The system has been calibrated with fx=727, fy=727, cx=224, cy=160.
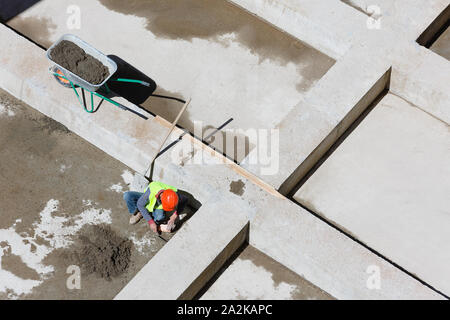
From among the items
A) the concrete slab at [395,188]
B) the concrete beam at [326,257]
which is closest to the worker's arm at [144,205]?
the concrete beam at [326,257]

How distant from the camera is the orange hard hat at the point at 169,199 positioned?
9312 millimetres

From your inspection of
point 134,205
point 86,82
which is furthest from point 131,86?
point 134,205

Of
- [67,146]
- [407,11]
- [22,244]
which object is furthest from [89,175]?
[407,11]

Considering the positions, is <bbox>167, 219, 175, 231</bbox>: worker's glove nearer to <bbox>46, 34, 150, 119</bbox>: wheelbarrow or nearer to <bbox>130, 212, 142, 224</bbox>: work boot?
<bbox>130, 212, 142, 224</bbox>: work boot

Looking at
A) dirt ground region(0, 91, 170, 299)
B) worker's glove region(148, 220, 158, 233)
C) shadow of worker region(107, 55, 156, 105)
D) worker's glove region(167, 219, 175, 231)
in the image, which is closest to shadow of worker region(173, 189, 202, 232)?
worker's glove region(167, 219, 175, 231)

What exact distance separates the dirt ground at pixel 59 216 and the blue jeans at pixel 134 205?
239 mm

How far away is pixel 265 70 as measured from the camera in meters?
11.2

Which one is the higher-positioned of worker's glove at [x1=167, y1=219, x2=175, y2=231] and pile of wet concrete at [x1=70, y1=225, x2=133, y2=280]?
worker's glove at [x1=167, y1=219, x2=175, y2=231]

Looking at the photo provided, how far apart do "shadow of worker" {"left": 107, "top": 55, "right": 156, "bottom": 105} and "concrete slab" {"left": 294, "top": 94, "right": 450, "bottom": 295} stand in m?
2.77

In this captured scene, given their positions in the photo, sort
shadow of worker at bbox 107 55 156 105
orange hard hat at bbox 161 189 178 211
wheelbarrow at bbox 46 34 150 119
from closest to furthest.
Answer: orange hard hat at bbox 161 189 178 211 → wheelbarrow at bbox 46 34 150 119 → shadow of worker at bbox 107 55 156 105

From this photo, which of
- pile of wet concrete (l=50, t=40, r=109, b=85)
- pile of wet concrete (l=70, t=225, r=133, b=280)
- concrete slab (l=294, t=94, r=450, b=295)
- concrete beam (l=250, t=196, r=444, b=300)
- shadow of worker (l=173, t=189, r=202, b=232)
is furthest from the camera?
pile of wet concrete (l=50, t=40, r=109, b=85)

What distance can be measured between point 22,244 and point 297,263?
3610 millimetres

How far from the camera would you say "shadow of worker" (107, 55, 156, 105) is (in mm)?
10844

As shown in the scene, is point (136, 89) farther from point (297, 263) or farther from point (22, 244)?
point (297, 263)
